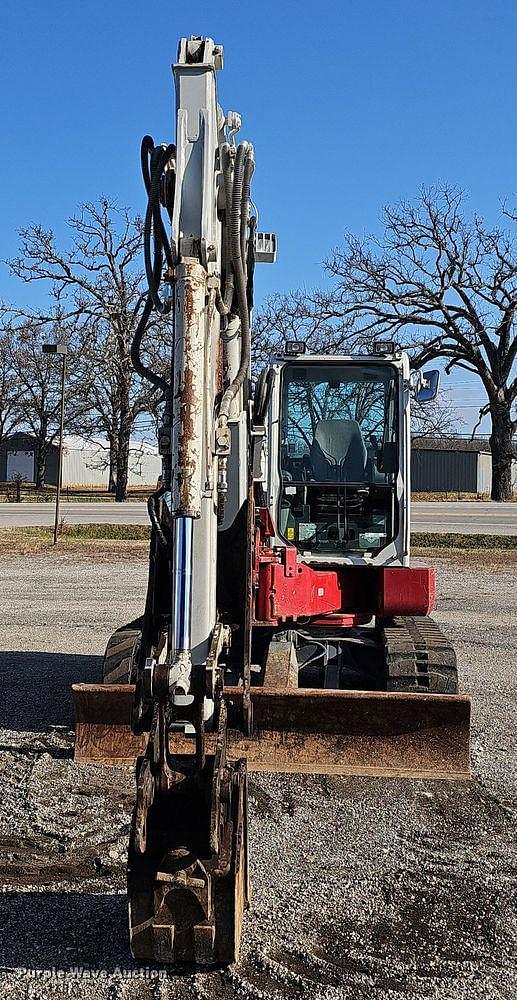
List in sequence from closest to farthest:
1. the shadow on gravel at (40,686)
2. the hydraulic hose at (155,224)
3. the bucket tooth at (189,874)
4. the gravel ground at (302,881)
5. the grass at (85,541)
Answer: the bucket tooth at (189,874)
the gravel ground at (302,881)
the hydraulic hose at (155,224)
the shadow on gravel at (40,686)
the grass at (85,541)

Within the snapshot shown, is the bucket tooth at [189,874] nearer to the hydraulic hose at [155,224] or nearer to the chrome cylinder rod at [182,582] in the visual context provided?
the chrome cylinder rod at [182,582]

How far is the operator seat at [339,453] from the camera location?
25.0ft

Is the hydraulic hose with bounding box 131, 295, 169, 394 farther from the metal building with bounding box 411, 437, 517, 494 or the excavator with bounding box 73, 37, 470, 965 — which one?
the metal building with bounding box 411, 437, 517, 494

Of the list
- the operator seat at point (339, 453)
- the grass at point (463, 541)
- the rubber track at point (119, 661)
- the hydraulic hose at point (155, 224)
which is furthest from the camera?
the grass at point (463, 541)

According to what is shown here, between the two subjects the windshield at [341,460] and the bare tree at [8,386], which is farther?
the bare tree at [8,386]

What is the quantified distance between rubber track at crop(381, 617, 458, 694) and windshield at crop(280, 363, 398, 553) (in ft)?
3.37

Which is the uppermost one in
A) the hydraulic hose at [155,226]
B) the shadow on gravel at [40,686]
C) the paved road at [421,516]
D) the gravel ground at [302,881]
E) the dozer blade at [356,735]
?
the hydraulic hose at [155,226]

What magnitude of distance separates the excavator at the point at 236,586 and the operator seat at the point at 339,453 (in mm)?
15

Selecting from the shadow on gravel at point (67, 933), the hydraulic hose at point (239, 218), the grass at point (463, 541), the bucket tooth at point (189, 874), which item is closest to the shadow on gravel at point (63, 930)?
the shadow on gravel at point (67, 933)

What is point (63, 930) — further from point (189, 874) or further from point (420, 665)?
point (420, 665)

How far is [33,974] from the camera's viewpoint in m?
3.62

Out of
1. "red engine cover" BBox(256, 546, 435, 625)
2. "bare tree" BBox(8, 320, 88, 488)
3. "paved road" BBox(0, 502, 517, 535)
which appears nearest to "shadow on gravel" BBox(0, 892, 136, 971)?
"red engine cover" BBox(256, 546, 435, 625)

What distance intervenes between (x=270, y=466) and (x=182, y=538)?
382 cm

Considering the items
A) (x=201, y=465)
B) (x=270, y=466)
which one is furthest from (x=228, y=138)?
(x=270, y=466)
